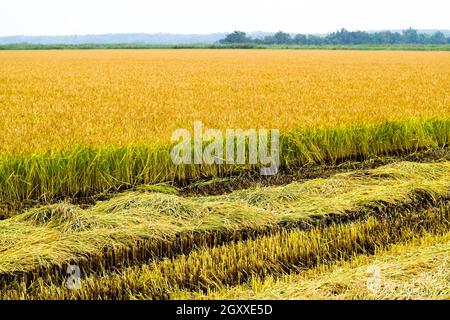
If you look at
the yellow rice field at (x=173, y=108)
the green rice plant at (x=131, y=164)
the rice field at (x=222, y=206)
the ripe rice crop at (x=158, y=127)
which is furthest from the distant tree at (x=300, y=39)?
the green rice plant at (x=131, y=164)

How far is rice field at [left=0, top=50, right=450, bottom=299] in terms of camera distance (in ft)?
13.9

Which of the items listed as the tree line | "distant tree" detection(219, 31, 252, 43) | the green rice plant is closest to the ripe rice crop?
the green rice plant

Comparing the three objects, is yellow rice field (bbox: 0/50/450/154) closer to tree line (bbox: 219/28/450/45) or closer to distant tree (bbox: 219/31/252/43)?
distant tree (bbox: 219/31/252/43)

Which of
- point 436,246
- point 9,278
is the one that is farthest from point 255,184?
point 9,278

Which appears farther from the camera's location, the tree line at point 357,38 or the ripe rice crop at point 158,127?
the tree line at point 357,38

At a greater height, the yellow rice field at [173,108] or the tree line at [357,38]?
the tree line at [357,38]

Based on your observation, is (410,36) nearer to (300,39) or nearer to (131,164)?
(300,39)

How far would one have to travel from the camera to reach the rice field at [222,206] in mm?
4250

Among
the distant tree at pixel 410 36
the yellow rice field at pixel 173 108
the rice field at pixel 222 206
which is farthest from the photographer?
the distant tree at pixel 410 36

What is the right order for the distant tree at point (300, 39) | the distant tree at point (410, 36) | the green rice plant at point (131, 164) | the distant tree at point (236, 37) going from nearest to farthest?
the green rice plant at point (131, 164) → the distant tree at point (236, 37) → the distant tree at point (300, 39) → the distant tree at point (410, 36)

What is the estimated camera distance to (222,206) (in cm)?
601

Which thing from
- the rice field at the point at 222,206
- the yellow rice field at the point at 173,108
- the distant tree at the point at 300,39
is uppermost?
the distant tree at the point at 300,39

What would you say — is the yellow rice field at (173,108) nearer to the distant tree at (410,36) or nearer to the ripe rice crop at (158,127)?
the ripe rice crop at (158,127)
